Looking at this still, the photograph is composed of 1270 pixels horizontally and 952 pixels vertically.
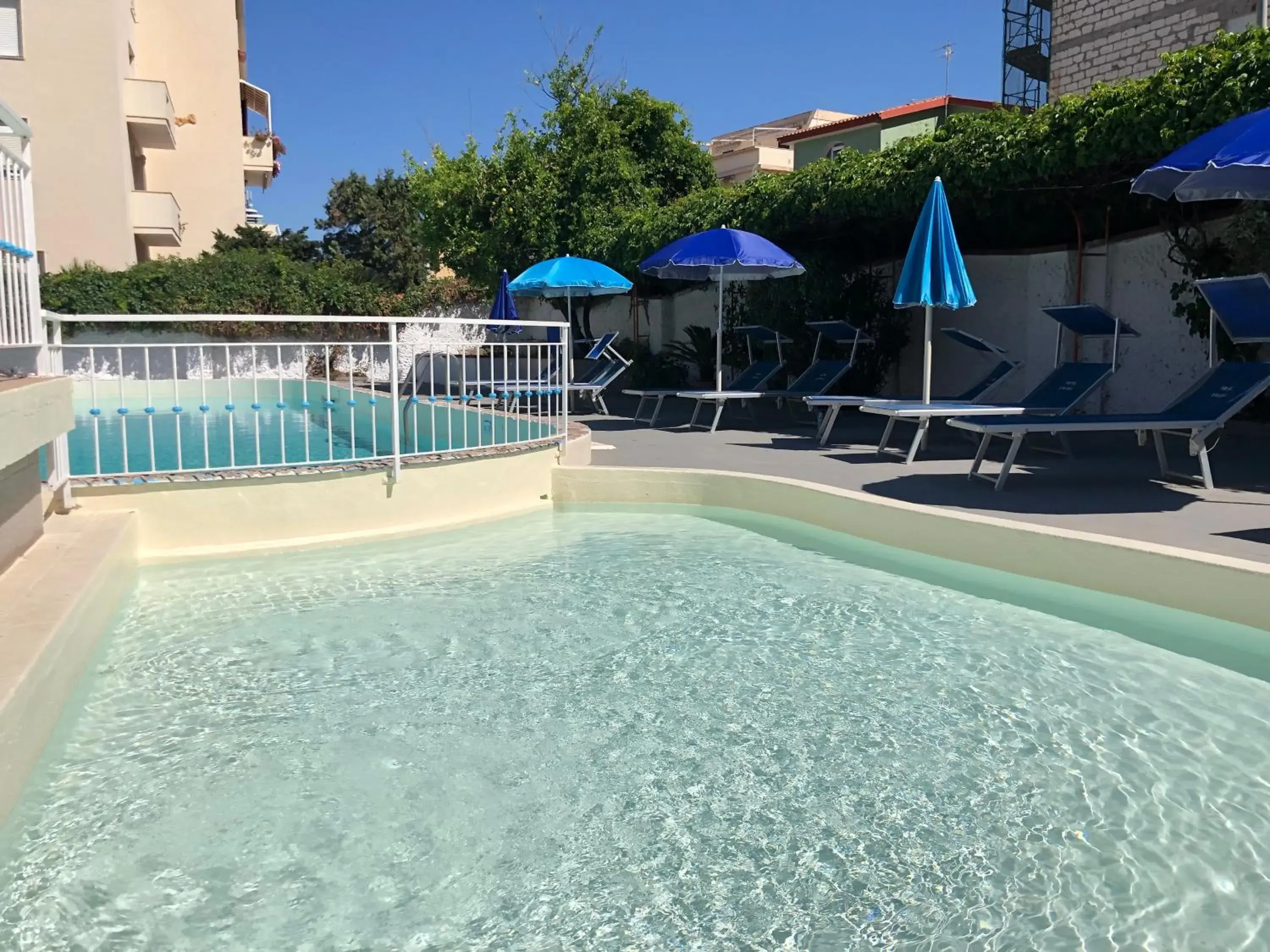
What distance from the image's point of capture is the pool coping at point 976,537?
4.64 meters

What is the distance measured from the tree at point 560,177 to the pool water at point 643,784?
1304cm

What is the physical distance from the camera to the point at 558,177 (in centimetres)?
1922

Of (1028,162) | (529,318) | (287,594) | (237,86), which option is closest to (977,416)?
(1028,162)

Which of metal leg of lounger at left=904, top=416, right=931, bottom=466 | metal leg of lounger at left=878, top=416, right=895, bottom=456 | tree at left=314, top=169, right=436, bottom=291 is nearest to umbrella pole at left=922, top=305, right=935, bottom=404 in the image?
metal leg of lounger at left=904, top=416, right=931, bottom=466

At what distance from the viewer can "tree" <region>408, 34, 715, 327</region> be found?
18922 millimetres

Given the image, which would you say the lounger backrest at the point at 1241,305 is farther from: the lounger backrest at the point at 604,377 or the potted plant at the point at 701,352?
the potted plant at the point at 701,352

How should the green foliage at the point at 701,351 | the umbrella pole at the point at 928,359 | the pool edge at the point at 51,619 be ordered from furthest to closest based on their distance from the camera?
the green foliage at the point at 701,351 → the umbrella pole at the point at 928,359 → the pool edge at the point at 51,619

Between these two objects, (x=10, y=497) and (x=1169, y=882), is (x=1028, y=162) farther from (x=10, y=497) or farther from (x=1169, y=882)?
(x=10, y=497)

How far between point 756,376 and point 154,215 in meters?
19.5

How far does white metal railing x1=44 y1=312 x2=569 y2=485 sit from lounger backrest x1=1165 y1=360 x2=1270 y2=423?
483 centimetres

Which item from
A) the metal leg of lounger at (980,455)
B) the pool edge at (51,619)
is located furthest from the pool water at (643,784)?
the metal leg of lounger at (980,455)

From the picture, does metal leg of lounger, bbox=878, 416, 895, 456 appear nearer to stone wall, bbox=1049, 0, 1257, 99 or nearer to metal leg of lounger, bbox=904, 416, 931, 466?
metal leg of lounger, bbox=904, 416, 931, 466

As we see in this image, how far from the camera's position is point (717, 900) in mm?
2539

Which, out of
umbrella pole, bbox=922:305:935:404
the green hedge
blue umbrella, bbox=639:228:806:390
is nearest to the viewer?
the green hedge
